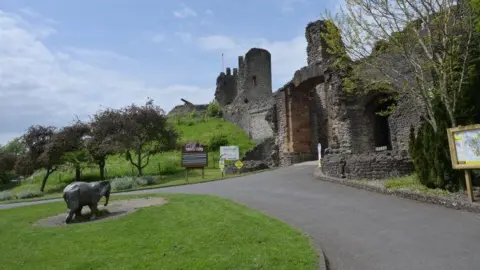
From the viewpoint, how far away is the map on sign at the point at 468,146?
9.43 metres

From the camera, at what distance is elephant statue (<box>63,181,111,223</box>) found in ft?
33.3

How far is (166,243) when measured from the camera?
689 centimetres

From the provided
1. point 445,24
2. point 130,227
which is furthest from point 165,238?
point 445,24

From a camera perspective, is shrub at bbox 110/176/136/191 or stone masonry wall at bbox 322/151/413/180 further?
shrub at bbox 110/176/136/191

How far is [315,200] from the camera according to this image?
11.7 meters

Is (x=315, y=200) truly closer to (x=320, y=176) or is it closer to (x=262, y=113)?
(x=320, y=176)

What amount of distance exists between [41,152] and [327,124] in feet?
81.3

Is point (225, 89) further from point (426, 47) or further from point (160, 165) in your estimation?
point (426, 47)

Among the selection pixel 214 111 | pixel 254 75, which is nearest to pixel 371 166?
pixel 214 111

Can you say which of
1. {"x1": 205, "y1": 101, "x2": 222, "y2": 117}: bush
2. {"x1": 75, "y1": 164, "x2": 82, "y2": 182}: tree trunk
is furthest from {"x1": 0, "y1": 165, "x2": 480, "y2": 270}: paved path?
{"x1": 205, "y1": 101, "x2": 222, "y2": 117}: bush

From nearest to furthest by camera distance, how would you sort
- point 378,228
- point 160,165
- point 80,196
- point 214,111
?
point 378,228
point 80,196
point 160,165
point 214,111

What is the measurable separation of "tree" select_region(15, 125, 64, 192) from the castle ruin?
16.3 m

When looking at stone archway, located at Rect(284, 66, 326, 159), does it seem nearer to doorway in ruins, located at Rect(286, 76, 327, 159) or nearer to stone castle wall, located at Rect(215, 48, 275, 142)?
doorway in ruins, located at Rect(286, 76, 327, 159)

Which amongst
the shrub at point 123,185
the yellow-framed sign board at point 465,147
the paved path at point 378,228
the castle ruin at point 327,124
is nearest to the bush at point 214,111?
the castle ruin at point 327,124
